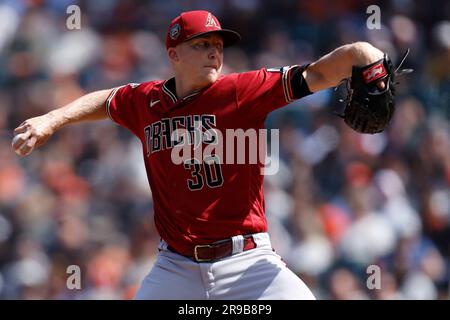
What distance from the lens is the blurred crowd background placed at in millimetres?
6523

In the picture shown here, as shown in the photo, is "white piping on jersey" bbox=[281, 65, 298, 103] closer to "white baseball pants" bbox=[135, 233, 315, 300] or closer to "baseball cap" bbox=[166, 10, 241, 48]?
"baseball cap" bbox=[166, 10, 241, 48]

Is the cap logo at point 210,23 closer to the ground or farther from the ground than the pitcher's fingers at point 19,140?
farther from the ground

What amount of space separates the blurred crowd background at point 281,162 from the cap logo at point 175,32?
9.43 ft

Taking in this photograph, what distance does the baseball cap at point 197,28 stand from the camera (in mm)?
3762

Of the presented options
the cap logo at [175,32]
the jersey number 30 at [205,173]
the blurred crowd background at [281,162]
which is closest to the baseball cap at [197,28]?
the cap logo at [175,32]

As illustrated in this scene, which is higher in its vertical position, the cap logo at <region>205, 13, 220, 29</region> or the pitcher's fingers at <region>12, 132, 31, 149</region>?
the cap logo at <region>205, 13, 220, 29</region>

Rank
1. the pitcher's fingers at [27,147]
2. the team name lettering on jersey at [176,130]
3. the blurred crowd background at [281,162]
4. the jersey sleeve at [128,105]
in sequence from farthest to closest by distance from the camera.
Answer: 1. the blurred crowd background at [281,162]
2. the jersey sleeve at [128,105]
3. the team name lettering on jersey at [176,130]
4. the pitcher's fingers at [27,147]

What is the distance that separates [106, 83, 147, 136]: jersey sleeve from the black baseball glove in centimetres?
110

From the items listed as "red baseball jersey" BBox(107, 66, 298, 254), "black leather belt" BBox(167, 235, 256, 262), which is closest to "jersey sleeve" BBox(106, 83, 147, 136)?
"red baseball jersey" BBox(107, 66, 298, 254)

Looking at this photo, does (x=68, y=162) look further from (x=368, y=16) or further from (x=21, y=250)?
(x=368, y=16)

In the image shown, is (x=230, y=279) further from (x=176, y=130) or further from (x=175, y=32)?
(x=175, y=32)

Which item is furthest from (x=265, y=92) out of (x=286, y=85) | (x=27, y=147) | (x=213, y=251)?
(x=27, y=147)

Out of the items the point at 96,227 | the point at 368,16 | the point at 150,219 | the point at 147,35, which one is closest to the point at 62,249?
the point at 96,227

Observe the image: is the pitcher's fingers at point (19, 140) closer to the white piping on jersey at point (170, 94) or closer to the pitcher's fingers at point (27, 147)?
the pitcher's fingers at point (27, 147)
